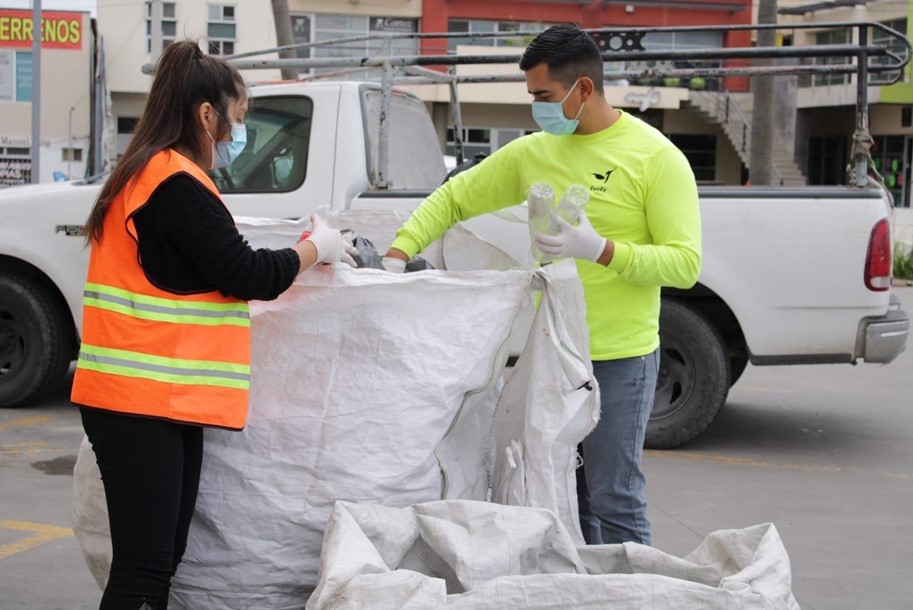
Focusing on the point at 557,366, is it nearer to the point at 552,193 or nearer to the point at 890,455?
the point at 552,193

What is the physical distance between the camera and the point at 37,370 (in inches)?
277

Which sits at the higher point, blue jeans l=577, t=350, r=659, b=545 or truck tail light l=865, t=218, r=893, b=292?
truck tail light l=865, t=218, r=893, b=292

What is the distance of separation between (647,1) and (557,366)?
33819 millimetres

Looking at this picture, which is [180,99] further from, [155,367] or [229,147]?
[155,367]

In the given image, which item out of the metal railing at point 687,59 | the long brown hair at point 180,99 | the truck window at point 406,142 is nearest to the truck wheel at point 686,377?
Result: the metal railing at point 687,59

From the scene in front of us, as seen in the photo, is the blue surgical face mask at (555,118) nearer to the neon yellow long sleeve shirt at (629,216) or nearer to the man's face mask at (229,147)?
the neon yellow long sleeve shirt at (629,216)

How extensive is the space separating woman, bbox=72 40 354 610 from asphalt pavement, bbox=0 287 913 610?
1.39m

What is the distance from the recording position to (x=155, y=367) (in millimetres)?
2664

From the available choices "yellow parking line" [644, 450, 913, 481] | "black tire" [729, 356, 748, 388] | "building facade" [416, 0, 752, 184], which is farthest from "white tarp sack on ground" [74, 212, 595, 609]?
"building facade" [416, 0, 752, 184]

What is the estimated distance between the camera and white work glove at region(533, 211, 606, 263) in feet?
9.60

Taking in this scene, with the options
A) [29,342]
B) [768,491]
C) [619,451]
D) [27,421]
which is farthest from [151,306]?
[29,342]

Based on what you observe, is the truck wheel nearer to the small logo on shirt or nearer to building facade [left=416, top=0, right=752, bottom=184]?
the small logo on shirt

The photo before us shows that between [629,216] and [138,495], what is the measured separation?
1481mm

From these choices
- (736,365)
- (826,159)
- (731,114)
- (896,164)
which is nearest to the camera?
(736,365)
